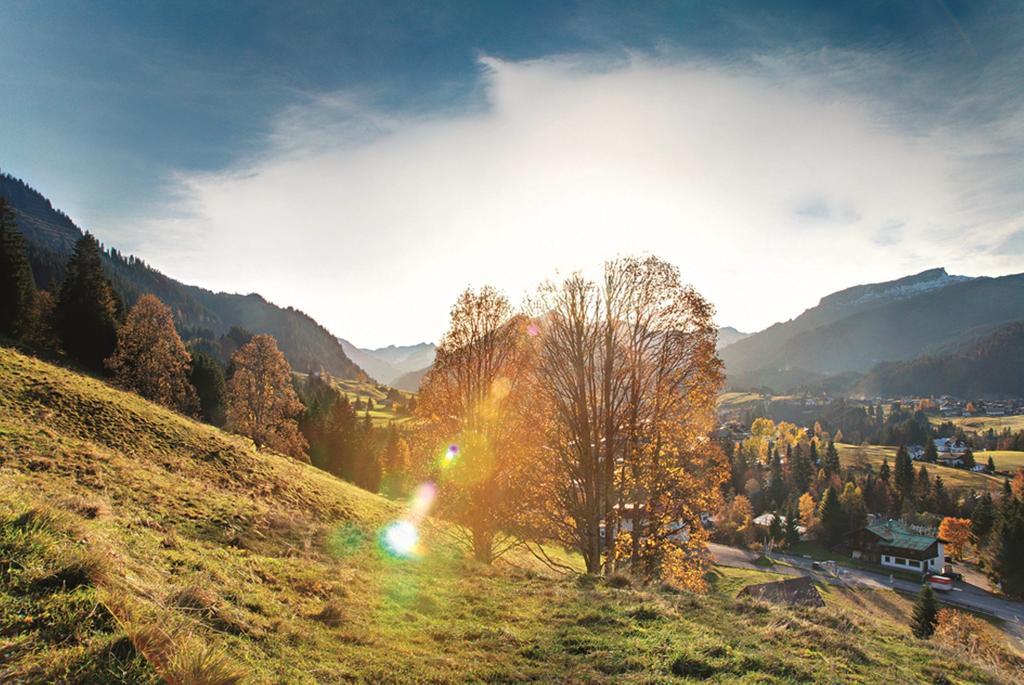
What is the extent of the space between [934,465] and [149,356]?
680 feet

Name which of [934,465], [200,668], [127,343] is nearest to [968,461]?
[934,465]

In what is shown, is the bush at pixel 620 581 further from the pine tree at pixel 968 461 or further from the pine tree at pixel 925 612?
the pine tree at pixel 968 461

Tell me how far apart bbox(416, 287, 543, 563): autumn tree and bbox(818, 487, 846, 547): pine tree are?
352 ft

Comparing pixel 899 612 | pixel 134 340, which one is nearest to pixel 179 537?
pixel 134 340

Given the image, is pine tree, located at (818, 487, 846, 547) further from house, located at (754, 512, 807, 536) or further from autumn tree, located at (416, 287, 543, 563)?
autumn tree, located at (416, 287, 543, 563)

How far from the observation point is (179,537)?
10375 mm

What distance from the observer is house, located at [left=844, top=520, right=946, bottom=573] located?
273 ft

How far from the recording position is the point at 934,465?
509ft

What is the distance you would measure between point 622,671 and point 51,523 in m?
8.55

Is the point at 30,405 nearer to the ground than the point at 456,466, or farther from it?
farther from it

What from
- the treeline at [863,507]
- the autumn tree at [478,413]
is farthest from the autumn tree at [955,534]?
the autumn tree at [478,413]

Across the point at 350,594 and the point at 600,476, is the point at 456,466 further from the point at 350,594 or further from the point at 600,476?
the point at 350,594

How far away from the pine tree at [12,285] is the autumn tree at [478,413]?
36.8m

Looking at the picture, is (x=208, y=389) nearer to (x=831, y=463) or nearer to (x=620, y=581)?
(x=620, y=581)
